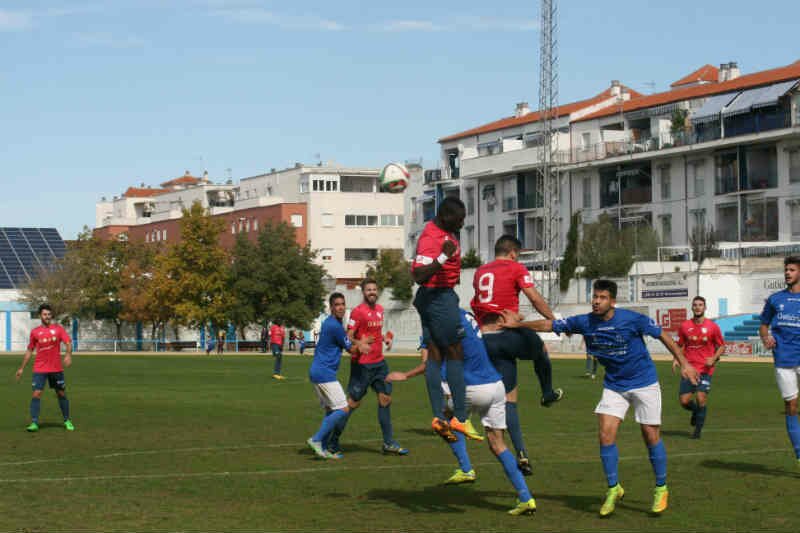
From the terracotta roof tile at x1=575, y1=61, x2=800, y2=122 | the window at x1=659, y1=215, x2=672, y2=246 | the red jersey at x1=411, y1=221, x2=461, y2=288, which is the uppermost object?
the terracotta roof tile at x1=575, y1=61, x2=800, y2=122

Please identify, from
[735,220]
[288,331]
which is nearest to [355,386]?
[735,220]

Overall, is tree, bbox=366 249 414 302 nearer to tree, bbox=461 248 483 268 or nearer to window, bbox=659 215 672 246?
tree, bbox=461 248 483 268

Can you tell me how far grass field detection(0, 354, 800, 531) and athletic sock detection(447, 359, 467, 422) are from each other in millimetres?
1018

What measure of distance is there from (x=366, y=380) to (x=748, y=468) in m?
5.42

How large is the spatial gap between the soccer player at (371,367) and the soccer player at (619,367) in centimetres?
555

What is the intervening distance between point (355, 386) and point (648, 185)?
237 feet

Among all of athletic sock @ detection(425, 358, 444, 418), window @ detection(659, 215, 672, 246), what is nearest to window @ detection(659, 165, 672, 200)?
window @ detection(659, 215, 672, 246)

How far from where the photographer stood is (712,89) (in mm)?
85375

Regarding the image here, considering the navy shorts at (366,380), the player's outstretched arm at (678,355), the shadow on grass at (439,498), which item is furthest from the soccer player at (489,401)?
the navy shorts at (366,380)

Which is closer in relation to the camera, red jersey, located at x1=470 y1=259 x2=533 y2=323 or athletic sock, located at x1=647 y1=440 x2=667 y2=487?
athletic sock, located at x1=647 y1=440 x2=667 y2=487

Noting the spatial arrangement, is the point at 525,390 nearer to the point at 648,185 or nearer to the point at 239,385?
the point at 239,385

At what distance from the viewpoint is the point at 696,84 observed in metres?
98.1

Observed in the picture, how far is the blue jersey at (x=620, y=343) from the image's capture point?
38.3 ft

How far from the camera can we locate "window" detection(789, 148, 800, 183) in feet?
250
